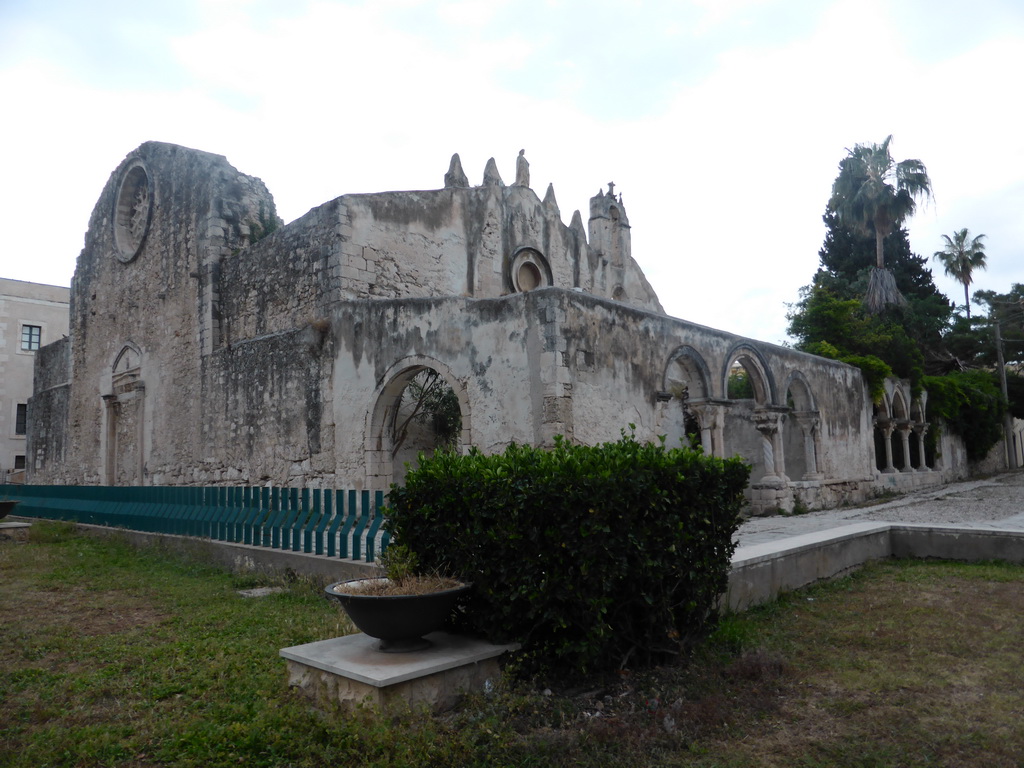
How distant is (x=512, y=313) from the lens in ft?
32.1

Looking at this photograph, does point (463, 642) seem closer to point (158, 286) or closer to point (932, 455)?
point (158, 286)

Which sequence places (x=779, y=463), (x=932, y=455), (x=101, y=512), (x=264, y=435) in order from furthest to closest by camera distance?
(x=932, y=455), (x=779, y=463), (x=264, y=435), (x=101, y=512)

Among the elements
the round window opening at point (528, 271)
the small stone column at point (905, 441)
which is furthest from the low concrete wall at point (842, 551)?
the small stone column at point (905, 441)

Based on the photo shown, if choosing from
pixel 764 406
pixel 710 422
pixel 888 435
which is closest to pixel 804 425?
pixel 764 406

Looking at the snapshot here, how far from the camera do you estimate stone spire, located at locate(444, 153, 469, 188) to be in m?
15.3

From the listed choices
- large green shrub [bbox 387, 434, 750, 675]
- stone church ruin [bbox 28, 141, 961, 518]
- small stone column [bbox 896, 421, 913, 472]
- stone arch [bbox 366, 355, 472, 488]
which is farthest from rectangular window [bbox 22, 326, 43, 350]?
small stone column [bbox 896, 421, 913, 472]

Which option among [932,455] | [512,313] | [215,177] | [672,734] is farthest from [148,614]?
[932,455]

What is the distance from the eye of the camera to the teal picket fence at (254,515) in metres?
6.83

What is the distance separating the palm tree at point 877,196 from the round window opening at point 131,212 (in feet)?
83.2

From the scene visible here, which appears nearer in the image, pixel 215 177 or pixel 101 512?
pixel 101 512

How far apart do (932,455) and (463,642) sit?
2313cm

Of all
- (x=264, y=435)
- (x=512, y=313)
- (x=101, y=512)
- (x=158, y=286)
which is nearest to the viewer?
(x=512, y=313)

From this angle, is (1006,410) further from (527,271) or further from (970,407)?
(527,271)

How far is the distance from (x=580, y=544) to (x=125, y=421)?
1702 centimetres
